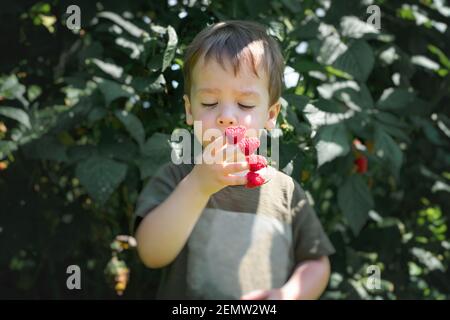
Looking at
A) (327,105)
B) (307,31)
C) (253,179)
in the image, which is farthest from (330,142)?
(253,179)

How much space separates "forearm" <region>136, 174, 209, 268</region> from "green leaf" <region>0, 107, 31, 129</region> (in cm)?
74

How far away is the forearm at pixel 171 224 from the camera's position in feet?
3.18

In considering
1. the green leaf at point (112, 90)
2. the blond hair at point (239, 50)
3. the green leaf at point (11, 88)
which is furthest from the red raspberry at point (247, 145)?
the green leaf at point (11, 88)

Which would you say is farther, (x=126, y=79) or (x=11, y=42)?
(x=11, y=42)

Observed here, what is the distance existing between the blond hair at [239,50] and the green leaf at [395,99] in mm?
658

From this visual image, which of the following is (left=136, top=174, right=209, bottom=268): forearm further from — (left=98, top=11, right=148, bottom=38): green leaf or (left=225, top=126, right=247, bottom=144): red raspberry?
(left=98, top=11, right=148, bottom=38): green leaf

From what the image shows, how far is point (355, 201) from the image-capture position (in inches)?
66.2

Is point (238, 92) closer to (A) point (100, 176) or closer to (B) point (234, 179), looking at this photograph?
(B) point (234, 179)

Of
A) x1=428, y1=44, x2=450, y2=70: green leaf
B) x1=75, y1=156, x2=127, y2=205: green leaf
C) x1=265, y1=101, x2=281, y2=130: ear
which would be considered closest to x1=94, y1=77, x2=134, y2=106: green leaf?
x1=75, y1=156, x2=127, y2=205: green leaf

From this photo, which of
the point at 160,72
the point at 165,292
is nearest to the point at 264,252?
the point at 165,292

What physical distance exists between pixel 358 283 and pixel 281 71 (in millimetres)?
966
